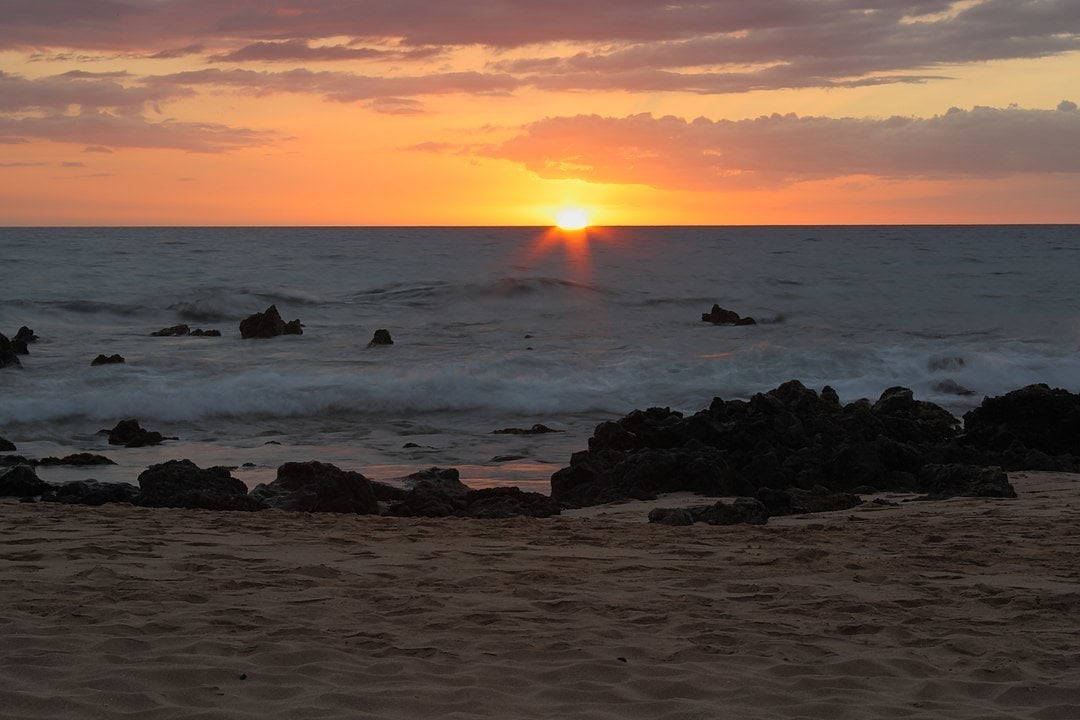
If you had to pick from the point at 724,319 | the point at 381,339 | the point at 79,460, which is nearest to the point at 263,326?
the point at 381,339

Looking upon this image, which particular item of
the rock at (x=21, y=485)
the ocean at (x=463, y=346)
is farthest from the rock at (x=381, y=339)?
the rock at (x=21, y=485)

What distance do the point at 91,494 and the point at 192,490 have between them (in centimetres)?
90

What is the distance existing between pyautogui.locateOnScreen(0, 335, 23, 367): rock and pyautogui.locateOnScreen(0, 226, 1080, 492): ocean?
0.50 metres

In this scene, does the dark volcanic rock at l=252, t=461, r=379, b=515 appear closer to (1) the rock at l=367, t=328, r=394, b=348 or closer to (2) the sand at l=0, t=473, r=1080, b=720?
(2) the sand at l=0, t=473, r=1080, b=720

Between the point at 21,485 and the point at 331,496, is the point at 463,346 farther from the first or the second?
the point at 331,496

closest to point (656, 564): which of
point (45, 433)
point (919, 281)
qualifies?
point (45, 433)

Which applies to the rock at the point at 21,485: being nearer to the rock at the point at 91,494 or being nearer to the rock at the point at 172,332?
the rock at the point at 91,494

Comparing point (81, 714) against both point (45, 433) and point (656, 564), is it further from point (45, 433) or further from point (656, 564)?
point (45, 433)

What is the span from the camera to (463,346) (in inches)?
1172

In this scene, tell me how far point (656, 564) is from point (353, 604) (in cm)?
207

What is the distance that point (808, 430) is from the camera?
12781 mm

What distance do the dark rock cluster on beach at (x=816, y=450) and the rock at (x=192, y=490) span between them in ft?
9.80

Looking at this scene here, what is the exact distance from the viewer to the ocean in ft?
53.0

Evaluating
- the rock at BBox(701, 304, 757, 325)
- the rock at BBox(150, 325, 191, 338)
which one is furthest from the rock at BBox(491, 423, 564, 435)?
the rock at BBox(701, 304, 757, 325)
